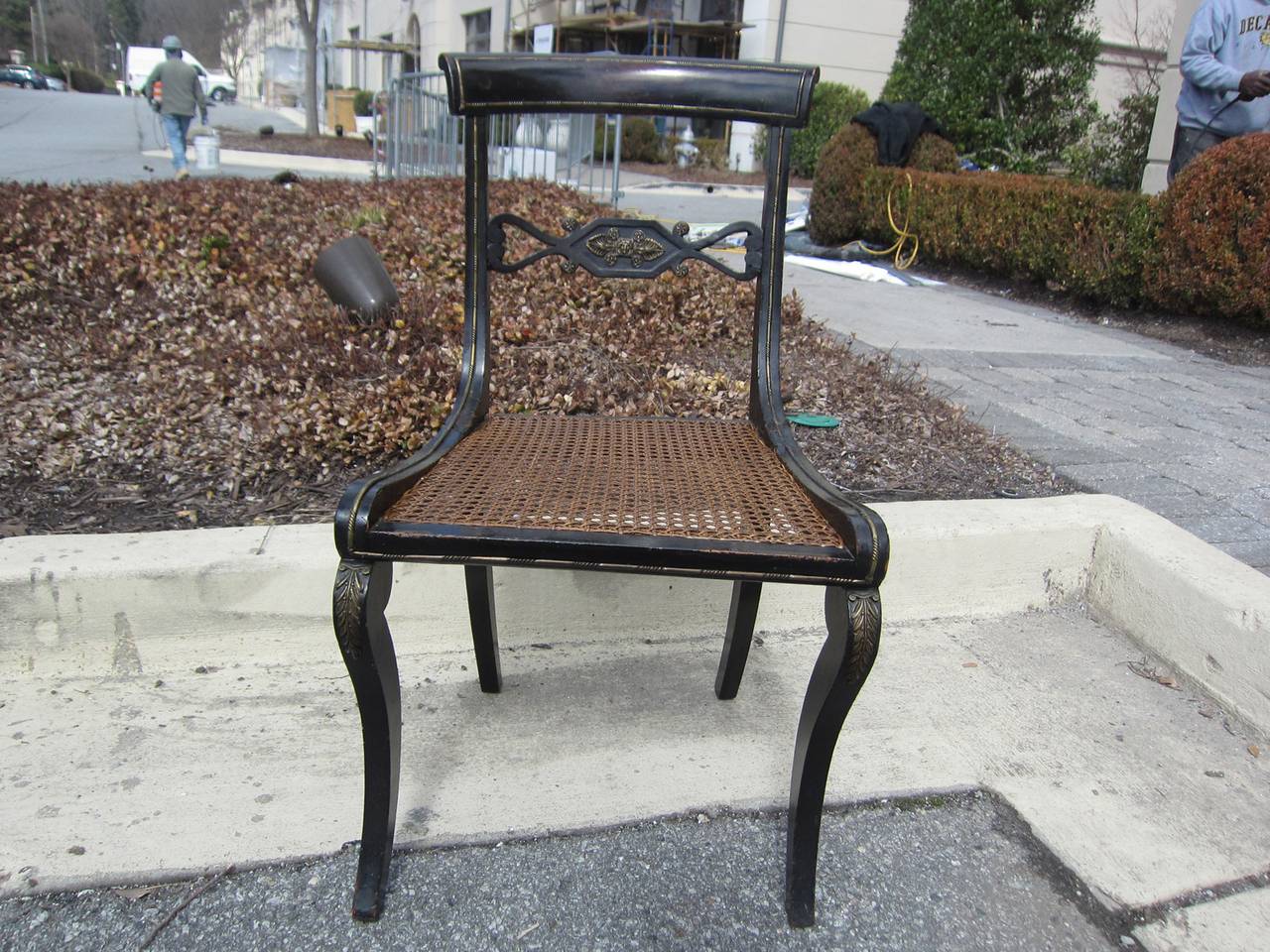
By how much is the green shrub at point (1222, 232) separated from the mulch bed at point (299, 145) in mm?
15071

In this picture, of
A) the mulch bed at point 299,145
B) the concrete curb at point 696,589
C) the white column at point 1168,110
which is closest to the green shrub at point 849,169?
the white column at point 1168,110

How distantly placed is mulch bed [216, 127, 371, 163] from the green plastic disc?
16.5 m

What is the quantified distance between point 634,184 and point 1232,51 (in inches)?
455

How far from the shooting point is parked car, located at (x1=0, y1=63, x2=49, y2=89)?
49.7m

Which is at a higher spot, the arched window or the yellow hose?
the arched window

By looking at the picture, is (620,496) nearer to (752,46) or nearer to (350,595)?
(350,595)

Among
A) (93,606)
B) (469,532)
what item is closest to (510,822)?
(469,532)

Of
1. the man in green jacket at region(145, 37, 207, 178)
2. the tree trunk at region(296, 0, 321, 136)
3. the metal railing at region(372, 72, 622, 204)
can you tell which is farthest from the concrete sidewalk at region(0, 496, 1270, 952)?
the tree trunk at region(296, 0, 321, 136)

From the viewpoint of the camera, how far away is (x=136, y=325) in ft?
12.6

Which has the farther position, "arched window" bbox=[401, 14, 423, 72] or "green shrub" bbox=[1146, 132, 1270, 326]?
"arched window" bbox=[401, 14, 423, 72]

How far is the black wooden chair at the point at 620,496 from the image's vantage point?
4.60ft

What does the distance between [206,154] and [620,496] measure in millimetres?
14691

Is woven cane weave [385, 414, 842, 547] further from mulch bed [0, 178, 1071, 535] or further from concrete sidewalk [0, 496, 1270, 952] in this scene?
mulch bed [0, 178, 1071, 535]

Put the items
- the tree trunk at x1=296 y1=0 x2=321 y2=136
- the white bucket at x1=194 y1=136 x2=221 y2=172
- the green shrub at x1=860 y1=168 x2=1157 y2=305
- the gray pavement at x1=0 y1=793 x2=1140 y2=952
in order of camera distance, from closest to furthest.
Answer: the gray pavement at x1=0 y1=793 x2=1140 y2=952 → the green shrub at x1=860 y1=168 x2=1157 y2=305 → the white bucket at x1=194 y1=136 x2=221 y2=172 → the tree trunk at x1=296 y1=0 x2=321 y2=136
